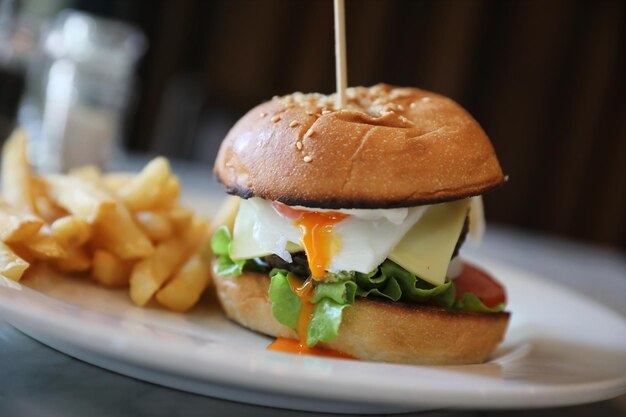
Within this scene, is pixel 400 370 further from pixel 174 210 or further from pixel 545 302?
pixel 545 302

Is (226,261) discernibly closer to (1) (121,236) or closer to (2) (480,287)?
(1) (121,236)

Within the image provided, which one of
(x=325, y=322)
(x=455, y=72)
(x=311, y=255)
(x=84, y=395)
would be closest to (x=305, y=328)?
(x=325, y=322)

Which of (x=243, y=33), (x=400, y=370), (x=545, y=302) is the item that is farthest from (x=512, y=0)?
(x=400, y=370)

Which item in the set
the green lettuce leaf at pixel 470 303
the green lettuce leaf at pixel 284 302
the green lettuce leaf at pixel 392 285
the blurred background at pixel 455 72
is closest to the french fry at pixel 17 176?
the green lettuce leaf at pixel 284 302

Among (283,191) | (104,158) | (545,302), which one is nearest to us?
(283,191)

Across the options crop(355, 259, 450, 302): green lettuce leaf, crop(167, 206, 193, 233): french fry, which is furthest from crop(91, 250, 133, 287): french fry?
crop(355, 259, 450, 302): green lettuce leaf

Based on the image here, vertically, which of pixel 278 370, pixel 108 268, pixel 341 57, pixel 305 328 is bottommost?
pixel 108 268

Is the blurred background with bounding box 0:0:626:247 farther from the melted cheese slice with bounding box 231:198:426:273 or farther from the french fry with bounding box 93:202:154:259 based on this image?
the melted cheese slice with bounding box 231:198:426:273

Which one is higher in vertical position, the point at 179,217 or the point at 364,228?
the point at 364,228
